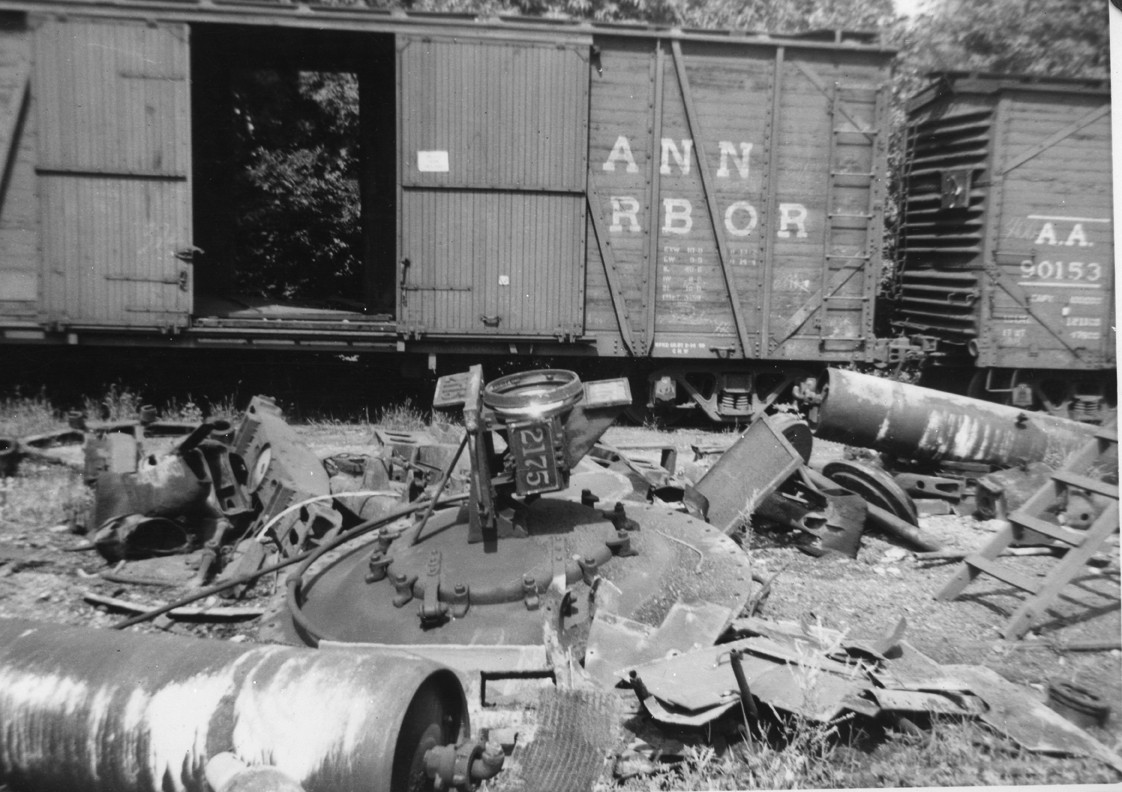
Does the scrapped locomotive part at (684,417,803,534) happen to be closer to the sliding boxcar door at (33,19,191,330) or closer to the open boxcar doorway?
the open boxcar doorway

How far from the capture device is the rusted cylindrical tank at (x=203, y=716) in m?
2.31

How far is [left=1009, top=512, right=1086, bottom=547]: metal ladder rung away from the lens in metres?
4.59

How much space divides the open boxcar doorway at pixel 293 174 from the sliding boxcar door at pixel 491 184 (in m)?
0.80

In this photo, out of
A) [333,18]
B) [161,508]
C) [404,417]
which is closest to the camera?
[161,508]

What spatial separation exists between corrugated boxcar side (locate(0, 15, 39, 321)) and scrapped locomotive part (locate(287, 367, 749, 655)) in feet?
20.4

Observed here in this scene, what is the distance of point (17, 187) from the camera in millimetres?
8523

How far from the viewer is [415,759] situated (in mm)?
2465

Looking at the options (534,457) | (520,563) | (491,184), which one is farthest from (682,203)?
(520,563)

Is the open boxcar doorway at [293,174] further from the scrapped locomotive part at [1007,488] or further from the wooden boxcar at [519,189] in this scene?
the scrapped locomotive part at [1007,488]

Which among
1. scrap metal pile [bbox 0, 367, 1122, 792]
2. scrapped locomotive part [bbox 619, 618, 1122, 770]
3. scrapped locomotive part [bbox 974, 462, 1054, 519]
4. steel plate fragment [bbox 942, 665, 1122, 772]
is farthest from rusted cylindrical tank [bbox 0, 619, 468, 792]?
scrapped locomotive part [bbox 974, 462, 1054, 519]

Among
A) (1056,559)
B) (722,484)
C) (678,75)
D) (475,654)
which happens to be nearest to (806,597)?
(722,484)

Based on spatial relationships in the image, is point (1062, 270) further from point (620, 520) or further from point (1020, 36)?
point (620, 520)

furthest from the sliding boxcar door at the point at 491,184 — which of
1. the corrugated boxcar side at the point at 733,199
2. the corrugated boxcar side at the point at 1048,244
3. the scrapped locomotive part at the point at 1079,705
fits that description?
the scrapped locomotive part at the point at 1079,705

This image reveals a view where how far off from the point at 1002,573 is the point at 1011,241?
496 centimetres
